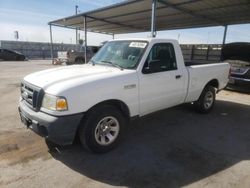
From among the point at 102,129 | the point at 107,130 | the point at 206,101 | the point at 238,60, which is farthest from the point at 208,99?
the point at 238,60

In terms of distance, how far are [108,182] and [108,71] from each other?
1.83m

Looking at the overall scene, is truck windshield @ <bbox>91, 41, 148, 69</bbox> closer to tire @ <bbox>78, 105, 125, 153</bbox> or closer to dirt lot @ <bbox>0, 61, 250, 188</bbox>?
tire @ <bbox>78, 105, 125, 153</bbox>

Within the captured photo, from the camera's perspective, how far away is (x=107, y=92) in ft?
11.3

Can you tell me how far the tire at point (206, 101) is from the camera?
5775 mm

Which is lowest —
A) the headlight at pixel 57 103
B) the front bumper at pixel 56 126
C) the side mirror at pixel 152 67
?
the front bumper at pixel 56 126

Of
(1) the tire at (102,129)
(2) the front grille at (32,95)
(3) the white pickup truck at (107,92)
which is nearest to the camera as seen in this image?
(3) the white pickup truck at (107,92)

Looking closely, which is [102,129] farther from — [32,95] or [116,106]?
[32,95]

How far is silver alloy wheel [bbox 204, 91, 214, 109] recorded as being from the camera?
594cm

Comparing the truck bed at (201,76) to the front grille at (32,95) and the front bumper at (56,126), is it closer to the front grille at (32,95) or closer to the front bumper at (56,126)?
the front bumper at (56,126)

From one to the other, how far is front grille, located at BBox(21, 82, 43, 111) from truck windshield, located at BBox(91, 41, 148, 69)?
153 centimetres

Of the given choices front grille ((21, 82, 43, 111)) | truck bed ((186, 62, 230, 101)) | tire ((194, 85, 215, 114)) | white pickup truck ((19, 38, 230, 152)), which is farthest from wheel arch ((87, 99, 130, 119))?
tire ((194, 85, 215, 114))

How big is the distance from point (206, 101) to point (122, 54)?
2957 mm

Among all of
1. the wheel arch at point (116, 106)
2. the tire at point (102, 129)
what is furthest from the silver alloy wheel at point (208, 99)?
the tire at point (102, 129)

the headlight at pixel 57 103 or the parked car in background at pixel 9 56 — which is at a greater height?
the headlight at pixel 57 103
